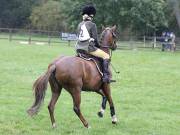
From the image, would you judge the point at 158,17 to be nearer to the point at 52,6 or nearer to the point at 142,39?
the point at 142,39

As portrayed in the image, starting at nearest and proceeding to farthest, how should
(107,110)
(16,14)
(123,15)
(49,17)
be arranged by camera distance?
(107,110), (123,15), (49,17), (16,14)

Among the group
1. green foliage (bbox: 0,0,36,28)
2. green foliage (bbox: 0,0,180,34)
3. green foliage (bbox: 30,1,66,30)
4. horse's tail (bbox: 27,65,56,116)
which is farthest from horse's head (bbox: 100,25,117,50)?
green foliage (bbox: 0,0,36,28)

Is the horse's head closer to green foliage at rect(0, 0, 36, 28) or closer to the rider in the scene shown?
the rider

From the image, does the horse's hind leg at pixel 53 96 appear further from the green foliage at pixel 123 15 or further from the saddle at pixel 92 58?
the green foliage at pixel 123 15

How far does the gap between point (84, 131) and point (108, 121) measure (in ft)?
4.56

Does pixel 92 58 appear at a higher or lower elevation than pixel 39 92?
higher

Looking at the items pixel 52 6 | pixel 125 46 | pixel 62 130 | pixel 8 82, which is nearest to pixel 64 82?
pixel 62 130

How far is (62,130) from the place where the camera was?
952cm

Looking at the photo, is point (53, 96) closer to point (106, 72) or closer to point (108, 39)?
point (106, 72)

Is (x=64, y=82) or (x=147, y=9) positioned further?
(x=147, y=9)

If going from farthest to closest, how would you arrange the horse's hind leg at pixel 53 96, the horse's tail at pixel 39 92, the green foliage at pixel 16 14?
the green foliage at pixel 16 14
the horse's hind leg at pixel 53 96
the horse's tail at pixel 39 92

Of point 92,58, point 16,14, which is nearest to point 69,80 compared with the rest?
point 92,58

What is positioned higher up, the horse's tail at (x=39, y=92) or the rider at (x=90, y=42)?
the rider at (x=90, y=42)

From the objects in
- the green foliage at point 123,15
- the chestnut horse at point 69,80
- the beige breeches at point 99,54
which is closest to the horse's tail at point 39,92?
the chestnut horse at point 69,80
